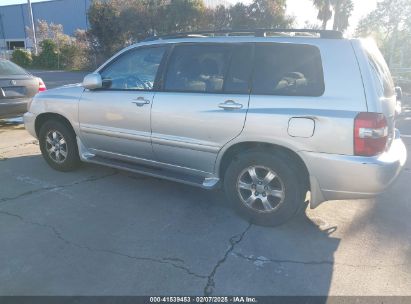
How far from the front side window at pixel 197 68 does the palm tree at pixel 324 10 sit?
25.4 m

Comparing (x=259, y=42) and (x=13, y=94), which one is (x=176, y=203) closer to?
(x=259, y=42)

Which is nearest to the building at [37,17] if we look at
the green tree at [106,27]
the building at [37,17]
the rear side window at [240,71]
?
the building at [37,17]

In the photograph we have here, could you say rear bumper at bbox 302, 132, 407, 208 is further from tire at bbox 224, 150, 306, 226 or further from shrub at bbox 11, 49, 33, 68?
shrub at bbox 11, 49, 33, 68

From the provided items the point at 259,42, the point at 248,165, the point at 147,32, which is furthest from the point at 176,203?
the point at 147,32

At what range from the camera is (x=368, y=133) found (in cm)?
309

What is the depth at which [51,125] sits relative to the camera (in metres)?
5.06

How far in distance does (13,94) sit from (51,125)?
9.74 ft

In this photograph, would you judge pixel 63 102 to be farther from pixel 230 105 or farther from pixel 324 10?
pixel 324 10

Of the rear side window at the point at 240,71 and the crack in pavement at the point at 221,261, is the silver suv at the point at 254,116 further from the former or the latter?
the crack in pavement at the point at 221,261

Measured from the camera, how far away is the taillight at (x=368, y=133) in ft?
10.1

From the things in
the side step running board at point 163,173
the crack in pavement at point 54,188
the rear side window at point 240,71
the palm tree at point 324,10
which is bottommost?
the crack in pavement at point 54,188

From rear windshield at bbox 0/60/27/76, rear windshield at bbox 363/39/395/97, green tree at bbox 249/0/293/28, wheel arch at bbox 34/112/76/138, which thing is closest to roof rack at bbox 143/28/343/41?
rear windshield at bbox 363/39/395/97

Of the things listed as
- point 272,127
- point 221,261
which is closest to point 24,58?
point 272,127

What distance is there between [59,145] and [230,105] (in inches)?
107
